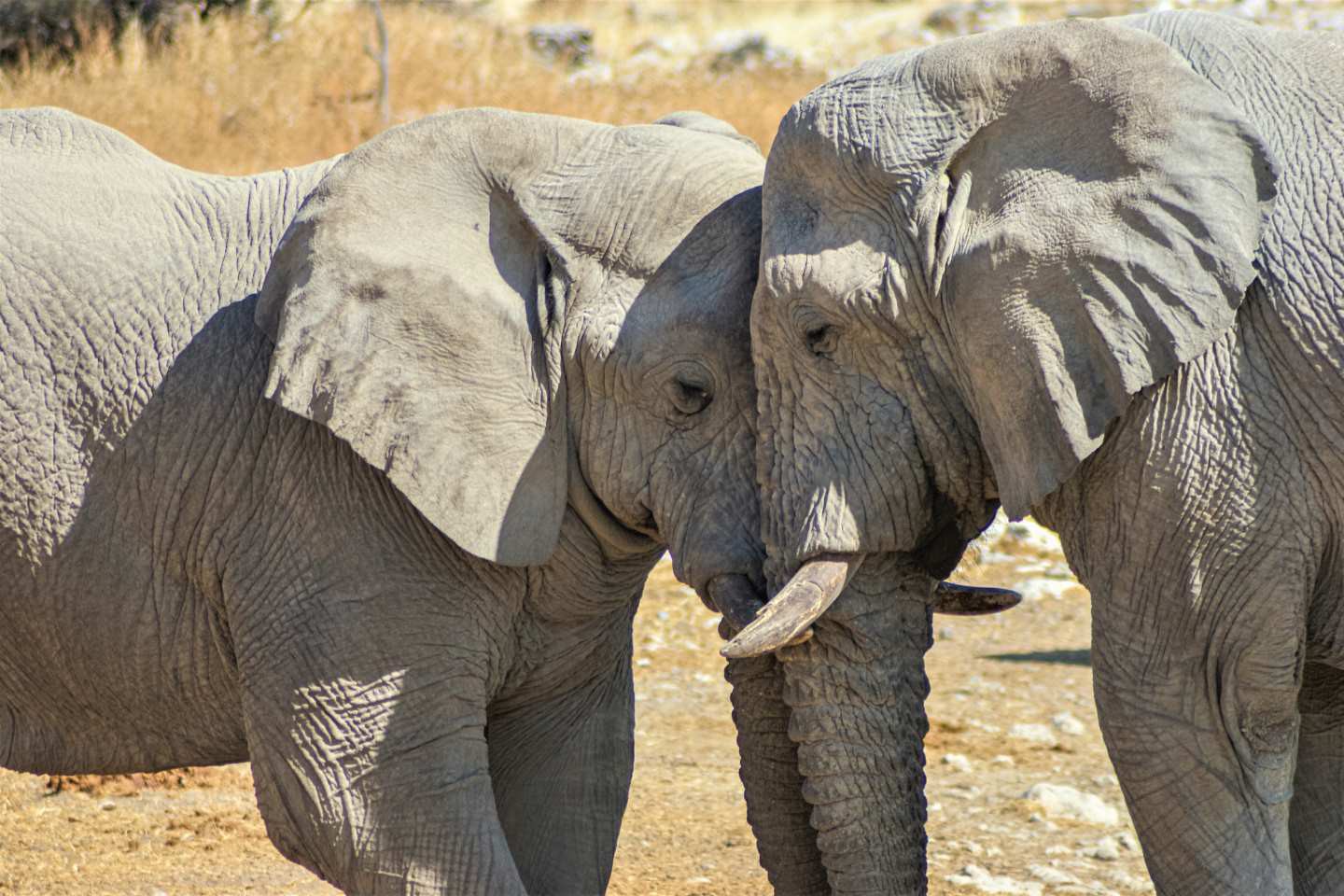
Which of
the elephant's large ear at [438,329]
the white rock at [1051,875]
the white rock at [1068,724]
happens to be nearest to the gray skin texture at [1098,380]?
the elephant's large ear at [438,329]

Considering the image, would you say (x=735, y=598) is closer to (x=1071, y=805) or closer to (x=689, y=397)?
(x=689, y=397)

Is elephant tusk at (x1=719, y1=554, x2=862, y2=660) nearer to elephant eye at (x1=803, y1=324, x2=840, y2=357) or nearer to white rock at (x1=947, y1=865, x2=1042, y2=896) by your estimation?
elephant eye at (x1=803, y1=324, x2=840, y2=357)

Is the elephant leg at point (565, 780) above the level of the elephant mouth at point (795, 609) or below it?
below

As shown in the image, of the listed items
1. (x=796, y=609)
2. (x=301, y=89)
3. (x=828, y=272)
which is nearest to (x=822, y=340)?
(x=828, y=272)

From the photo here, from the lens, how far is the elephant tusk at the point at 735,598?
3.96m

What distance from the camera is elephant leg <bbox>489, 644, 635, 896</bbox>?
454 centimetres

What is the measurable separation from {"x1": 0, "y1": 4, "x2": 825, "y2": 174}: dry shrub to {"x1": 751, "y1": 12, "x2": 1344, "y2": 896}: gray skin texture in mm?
8037

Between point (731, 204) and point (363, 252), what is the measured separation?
74 cm

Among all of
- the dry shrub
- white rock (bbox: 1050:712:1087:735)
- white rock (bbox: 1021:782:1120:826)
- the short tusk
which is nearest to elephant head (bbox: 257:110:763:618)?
the short tusk

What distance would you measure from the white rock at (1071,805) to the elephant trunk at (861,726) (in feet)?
7.47

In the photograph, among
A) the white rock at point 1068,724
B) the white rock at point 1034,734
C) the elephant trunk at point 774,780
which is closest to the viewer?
the elephant trunk at point 774,780

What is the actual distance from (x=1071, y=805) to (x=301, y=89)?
812 centimetres

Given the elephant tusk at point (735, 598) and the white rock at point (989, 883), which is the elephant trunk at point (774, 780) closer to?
the elephant tusk at point (735, 598)

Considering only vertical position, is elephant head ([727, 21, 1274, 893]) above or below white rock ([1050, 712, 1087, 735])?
above
